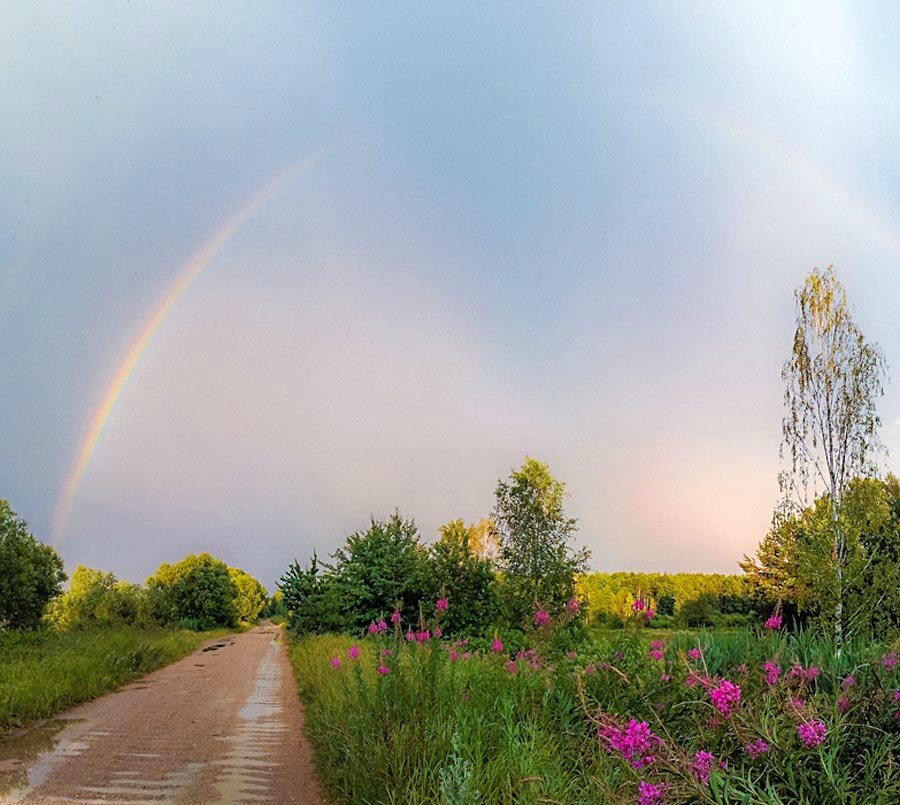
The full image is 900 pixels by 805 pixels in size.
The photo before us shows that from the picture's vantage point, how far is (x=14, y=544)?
3778cm

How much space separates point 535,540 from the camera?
38.2 metres

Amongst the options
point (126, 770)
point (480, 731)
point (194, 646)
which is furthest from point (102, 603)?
point (480, 731)

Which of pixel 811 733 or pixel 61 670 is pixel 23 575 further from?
pixel 811 733

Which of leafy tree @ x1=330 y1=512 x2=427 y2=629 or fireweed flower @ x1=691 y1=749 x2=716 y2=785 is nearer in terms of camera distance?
fireweed flower @ x1=691 y1=749 x2=716 y2=785

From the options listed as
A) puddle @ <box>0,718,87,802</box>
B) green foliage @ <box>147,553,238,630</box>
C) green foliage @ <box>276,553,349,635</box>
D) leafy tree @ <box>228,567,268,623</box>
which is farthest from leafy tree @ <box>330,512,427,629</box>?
leafy tree @ <box>228,567,268,623</box>

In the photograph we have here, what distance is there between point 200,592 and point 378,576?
4729 cm

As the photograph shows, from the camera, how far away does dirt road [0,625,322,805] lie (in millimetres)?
7375

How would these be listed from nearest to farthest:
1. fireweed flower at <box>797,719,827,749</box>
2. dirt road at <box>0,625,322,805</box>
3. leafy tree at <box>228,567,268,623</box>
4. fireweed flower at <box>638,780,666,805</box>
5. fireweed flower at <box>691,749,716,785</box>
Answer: fireweed flower at <box>638,780,666,805</box> → fireweed flower at <box>691,749,716,785</box> → fireweed flower at <box>797,719,827,749</box> → dirt road at <box>0,625,322,805</box> → leafy tree at <box>228,567,268,623</box>

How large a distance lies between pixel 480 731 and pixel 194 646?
32.5 m

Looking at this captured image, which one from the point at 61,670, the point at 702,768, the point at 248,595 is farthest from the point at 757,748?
the point at 248,595

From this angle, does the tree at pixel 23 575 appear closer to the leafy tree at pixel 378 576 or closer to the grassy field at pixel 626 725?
the leafy tree at pixel 378 576

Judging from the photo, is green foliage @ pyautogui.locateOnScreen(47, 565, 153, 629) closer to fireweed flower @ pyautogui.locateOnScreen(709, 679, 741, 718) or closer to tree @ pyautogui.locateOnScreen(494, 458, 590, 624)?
tree @ pyautogui.locateOnScreen(494, 458, 590, 624)

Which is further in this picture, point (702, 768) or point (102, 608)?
point (102, 608)

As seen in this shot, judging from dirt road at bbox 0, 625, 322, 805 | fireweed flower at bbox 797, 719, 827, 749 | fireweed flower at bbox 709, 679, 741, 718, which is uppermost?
fireweed flower at bbox 709, 679, 741, 718
